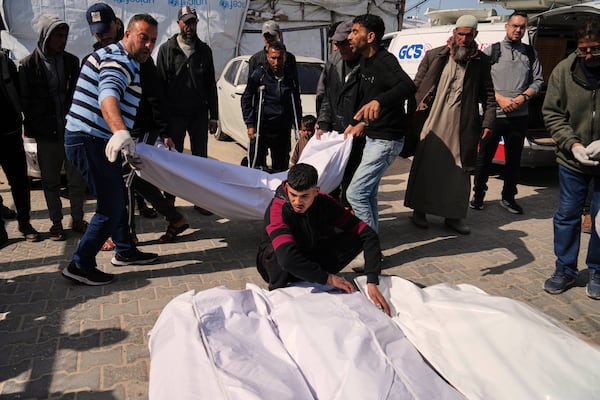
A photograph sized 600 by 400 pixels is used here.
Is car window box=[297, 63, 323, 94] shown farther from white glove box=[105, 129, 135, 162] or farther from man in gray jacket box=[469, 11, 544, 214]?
white glove box=[105, 129, 135, 162]

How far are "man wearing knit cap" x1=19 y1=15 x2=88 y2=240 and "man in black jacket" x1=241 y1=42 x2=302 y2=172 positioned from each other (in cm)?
174

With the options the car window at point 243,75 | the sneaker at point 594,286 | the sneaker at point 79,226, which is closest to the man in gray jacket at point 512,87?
the sneaker at point 594,286

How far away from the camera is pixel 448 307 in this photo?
270cm

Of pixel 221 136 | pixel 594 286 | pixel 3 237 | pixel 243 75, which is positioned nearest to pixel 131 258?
pixel 3 237

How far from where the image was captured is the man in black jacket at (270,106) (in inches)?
206

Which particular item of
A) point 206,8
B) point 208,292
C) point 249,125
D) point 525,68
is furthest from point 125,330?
point 206,8

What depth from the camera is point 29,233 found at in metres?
4.52

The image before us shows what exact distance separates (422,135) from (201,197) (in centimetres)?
239

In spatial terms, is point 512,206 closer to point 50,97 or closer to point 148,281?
point 148,281

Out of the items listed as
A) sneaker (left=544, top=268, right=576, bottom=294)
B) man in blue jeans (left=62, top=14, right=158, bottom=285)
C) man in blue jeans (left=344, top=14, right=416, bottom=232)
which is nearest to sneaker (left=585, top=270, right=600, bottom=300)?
sneaker (left=544, top=268, right=576, bottom=294)

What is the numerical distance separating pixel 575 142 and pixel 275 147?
3.00 meters

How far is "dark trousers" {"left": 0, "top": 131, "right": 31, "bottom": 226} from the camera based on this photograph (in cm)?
427

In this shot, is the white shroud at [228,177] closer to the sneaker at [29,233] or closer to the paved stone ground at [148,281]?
the paved stone ground at [148,281]

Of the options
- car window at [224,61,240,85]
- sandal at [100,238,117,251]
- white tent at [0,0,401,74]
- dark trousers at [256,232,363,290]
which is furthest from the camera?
white tent at [0,0,401,74]
